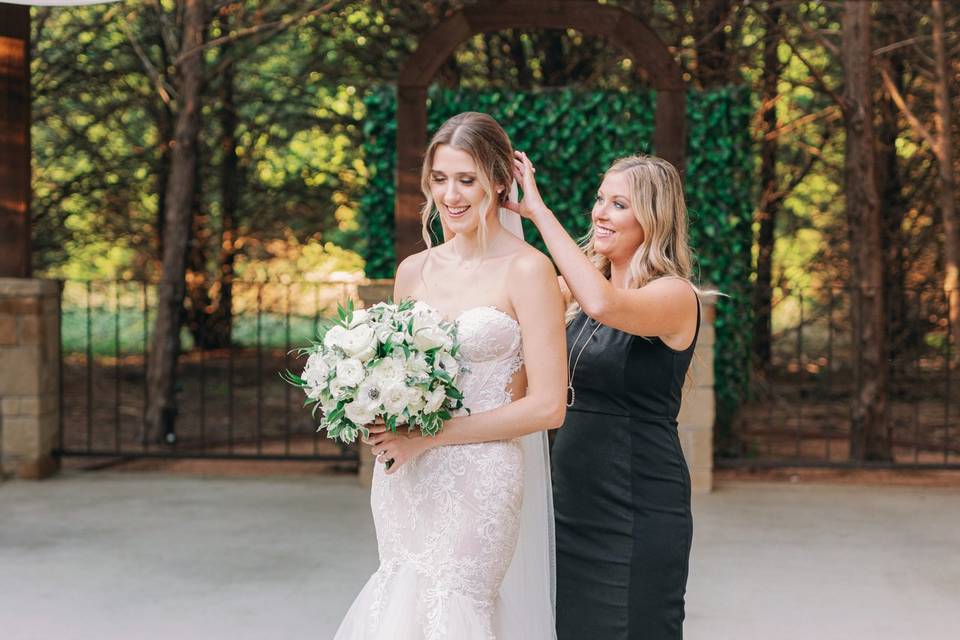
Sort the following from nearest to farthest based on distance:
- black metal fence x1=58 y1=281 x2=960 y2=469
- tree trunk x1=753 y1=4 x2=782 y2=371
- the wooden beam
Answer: the wooden beam
black metal fence x1=58 y1=281 x2=960 y2=469
tree trunk x1=753 y1=4 x2=782 y2=371


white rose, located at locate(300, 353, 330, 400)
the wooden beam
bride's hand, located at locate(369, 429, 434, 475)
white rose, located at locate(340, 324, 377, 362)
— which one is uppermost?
the wooden beam

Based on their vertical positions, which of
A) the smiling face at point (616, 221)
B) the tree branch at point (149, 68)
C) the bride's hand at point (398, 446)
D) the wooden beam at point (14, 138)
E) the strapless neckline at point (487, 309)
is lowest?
the bride's hand at point (398, 446)

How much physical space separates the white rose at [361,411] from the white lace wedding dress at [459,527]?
1.02 ft

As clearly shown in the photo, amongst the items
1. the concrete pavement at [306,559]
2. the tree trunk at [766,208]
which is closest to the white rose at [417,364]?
the concrete pavement at [306,559]

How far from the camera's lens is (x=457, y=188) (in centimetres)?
303

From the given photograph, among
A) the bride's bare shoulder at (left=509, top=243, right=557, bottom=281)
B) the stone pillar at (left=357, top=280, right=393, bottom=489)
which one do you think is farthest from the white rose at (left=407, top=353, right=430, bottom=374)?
the stone pillar at (left=357, top=280, right=393, bottom=489)

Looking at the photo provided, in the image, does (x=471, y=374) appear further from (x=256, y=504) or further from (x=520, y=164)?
(x=256, y=504)

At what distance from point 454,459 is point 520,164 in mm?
835

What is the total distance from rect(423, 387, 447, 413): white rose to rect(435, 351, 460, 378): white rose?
0.06m

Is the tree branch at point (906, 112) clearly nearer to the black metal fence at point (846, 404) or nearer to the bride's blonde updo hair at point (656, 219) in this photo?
the black metal fence at point (846, 404)

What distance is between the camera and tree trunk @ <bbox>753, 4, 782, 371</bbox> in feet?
32.9

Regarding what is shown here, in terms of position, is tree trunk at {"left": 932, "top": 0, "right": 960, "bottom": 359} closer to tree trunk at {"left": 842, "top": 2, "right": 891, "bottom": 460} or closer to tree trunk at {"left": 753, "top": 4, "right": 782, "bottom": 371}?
tree trunk at {"left": 842, "top": 2, "right": 891, "bottom": 460}

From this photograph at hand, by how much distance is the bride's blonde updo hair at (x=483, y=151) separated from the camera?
301 cm

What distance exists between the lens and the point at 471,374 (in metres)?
3.09
